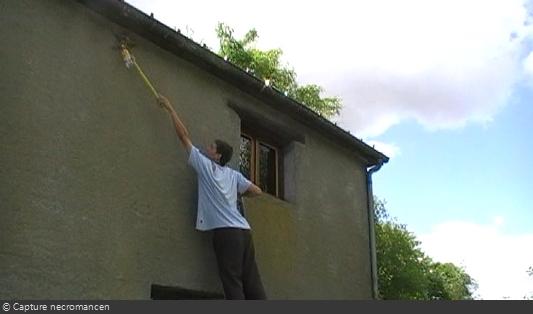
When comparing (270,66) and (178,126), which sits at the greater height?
(270,66)

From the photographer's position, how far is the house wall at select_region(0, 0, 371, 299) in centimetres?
520

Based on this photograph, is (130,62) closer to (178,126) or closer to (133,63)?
(133,63)

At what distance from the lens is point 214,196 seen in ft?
21.4

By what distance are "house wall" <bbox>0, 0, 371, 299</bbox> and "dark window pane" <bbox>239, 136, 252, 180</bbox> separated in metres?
0.36

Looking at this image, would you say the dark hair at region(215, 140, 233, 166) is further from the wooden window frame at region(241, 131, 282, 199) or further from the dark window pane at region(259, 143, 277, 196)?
the dark window pane at region(259, 143, 277, 196)

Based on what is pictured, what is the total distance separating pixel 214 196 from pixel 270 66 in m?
12.2

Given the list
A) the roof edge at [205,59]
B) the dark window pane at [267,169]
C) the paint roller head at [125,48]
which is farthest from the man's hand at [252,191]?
the paint roller head at [125,48]

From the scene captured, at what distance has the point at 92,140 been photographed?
588cm

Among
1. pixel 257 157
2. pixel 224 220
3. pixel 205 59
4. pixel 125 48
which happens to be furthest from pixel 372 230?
pixel 125 48

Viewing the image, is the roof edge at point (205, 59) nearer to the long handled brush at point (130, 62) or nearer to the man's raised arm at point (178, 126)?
the long handled brush at point (130, 62)

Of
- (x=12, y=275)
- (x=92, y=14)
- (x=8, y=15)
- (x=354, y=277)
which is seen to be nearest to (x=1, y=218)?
(x=12, y=275)

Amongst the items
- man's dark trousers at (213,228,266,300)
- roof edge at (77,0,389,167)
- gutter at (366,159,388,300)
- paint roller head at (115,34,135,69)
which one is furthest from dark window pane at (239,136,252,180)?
gutter at (366,159,388,300)

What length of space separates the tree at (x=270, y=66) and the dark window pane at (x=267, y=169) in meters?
9.52

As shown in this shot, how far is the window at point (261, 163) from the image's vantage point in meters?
8.12
